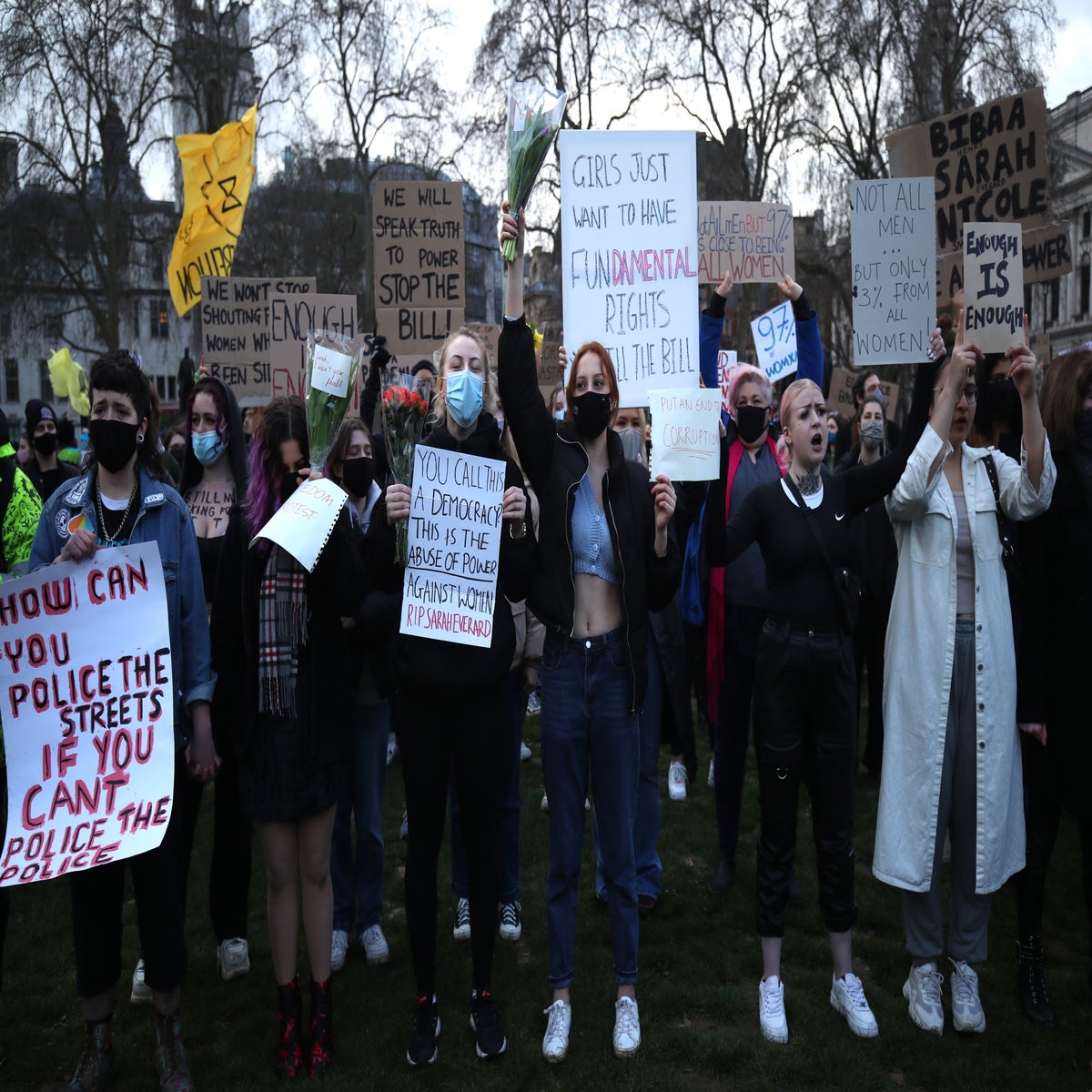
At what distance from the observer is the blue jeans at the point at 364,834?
4188mm

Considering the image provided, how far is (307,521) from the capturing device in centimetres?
321

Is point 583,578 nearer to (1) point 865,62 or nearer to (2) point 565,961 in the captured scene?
(2) point 565,961

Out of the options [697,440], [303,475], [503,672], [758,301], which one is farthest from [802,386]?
[758,301]

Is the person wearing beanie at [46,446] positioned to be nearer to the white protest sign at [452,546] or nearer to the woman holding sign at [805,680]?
the white protest sign at [452,546]

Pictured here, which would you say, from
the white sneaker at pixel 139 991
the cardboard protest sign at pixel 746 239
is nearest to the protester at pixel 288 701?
the white sneaker at pixel 139 991

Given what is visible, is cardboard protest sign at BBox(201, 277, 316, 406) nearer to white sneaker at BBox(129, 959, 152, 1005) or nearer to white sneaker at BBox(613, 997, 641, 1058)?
white sneaker at BBox(129, 959, 152, 1005)

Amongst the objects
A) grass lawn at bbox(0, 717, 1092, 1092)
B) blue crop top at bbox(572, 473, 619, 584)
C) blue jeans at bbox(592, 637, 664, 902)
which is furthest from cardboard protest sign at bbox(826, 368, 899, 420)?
blue crop top at bbox(572, 473, 619, 584)

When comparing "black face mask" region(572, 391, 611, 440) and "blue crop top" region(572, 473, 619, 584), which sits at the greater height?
"black face mask" region(572, 391, 611, 440)

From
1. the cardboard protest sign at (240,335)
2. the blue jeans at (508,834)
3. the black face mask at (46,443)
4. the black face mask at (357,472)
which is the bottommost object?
the blue jeans at (508,834)

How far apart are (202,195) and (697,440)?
578 cm

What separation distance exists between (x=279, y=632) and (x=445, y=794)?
2.79 ft

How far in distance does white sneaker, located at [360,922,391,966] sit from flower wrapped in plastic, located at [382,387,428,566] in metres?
1.81

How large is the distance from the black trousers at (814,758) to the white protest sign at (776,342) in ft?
7.56

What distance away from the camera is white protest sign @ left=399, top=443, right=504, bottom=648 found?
11.3 ft
